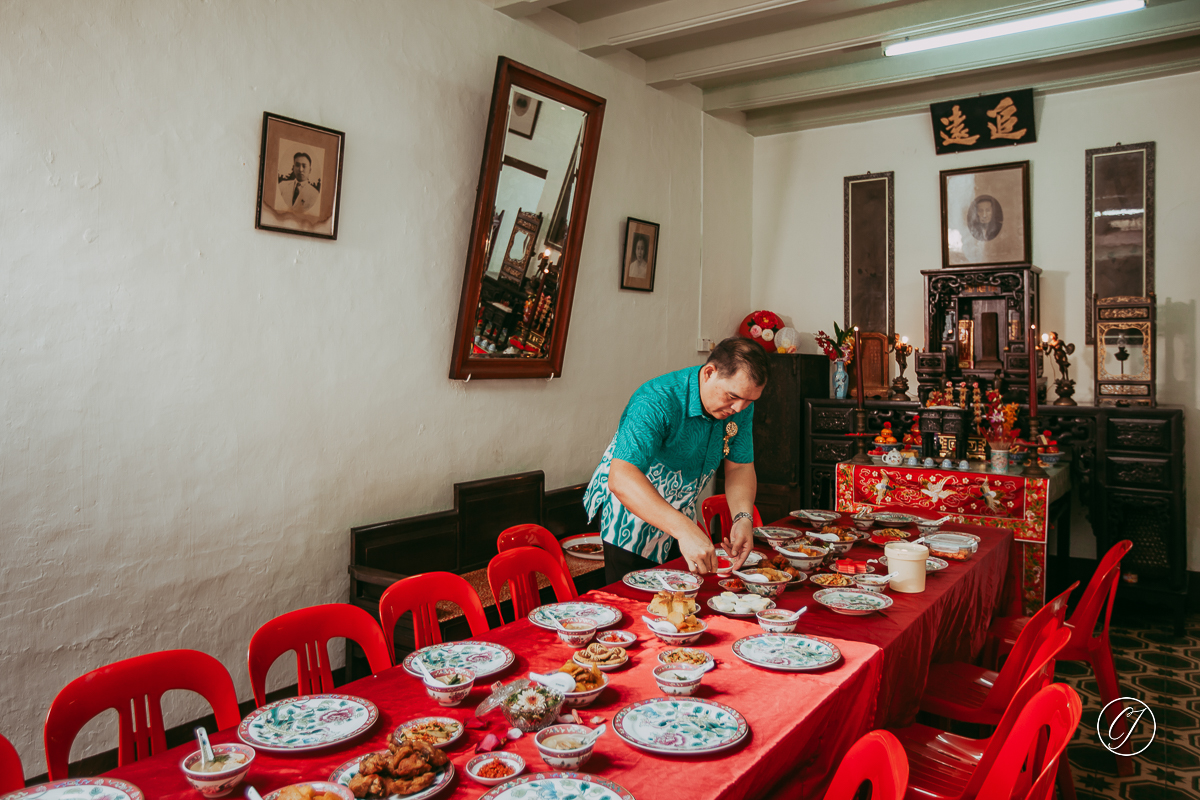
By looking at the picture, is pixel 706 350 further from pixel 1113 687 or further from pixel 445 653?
pixel 445 653

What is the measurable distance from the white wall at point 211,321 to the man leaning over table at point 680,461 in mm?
1322

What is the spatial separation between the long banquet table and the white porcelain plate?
1.78m

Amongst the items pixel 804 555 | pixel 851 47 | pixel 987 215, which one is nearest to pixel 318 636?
pixel 804 555

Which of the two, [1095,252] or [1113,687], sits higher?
[1095,252]

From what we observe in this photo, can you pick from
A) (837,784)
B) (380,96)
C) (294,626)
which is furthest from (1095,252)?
(294,626)

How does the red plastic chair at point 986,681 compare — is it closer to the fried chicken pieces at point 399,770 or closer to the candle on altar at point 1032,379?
the fried chicken pieces at point 399,770

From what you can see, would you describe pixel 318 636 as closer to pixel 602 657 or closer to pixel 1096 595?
pixel 602 657

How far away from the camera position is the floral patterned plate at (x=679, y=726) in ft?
4.66

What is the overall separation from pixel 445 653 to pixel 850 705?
0.98m

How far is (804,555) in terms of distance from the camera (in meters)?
2.72

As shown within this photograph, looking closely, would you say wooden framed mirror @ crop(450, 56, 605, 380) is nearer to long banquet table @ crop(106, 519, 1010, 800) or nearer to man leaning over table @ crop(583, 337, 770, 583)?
man leaning over table @ crop(583, 337, 770, 583)

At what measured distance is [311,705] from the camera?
160 centimetres

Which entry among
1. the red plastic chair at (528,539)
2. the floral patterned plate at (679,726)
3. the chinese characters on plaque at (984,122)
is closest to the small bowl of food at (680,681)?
the floral patterned plate at (679,726)

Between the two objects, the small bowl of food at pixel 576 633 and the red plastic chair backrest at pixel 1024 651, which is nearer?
the small bowl of food at pixel 576 633
